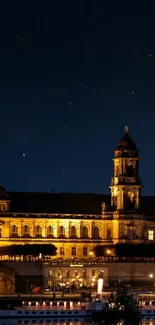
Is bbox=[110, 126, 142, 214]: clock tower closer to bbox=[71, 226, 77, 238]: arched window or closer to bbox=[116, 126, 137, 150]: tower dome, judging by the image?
bbox=[116, 126, 137, 150]: tower dome

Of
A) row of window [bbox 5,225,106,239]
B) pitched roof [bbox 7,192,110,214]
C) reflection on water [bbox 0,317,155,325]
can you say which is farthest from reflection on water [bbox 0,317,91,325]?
pitched roof [bbox 7,192,110,214]

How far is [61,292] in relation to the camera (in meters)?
110

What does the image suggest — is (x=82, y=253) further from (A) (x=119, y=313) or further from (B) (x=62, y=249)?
(A) (x=119, y=313)

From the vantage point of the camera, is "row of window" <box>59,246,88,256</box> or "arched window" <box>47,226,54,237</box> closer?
"arched window" <box>47,226,54,237</box>

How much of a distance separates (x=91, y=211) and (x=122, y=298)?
153 ft

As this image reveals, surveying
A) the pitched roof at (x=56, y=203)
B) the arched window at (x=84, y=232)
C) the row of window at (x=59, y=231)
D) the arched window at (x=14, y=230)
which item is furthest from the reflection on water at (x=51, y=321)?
the arched window at (x=84, y=232)

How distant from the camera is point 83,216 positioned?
5384 inches

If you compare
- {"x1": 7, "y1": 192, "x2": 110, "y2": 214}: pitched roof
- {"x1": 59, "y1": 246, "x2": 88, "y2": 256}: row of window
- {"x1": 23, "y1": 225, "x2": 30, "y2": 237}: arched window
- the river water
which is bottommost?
the river water

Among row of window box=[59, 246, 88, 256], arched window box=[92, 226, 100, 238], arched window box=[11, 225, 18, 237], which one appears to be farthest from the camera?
arched window box=[92, 226, 100, 238]

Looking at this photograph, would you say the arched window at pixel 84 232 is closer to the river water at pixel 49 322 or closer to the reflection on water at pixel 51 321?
the reflection on water at pixel 51 321

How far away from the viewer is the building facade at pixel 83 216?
443 feet

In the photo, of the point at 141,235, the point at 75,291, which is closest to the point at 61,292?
the point at 75,291

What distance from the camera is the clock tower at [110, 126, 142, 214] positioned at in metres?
137

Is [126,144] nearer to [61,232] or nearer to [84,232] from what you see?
[84,232]
